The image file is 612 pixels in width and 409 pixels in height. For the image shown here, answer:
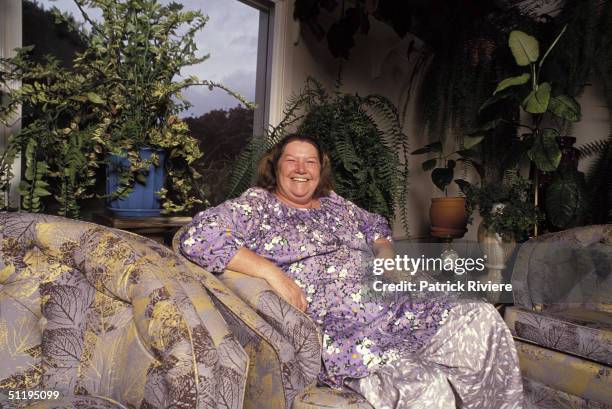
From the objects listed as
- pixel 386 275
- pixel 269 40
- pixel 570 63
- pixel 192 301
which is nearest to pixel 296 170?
pixel 386 275

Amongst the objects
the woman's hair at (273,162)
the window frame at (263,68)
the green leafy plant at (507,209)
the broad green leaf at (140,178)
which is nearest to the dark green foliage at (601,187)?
the green leafy plant at (507,209)

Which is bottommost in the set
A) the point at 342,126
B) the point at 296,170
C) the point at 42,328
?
the point at 42,328

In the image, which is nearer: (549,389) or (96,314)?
(96,314)

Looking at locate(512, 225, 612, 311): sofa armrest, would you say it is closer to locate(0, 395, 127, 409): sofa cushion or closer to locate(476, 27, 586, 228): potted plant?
locate(476, 27, 586, 228): potted plant

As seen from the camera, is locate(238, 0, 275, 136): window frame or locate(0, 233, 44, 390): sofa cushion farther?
locate(238, 0, 275, 136): window frame

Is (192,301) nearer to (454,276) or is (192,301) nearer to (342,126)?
(342,126)

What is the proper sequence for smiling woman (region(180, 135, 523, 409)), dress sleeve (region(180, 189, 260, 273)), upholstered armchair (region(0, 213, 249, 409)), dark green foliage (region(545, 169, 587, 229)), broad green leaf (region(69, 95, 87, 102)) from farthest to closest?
dark green foliage (region(545, 169, 587, 229)), broad green leaf (region(69, 95, 87, 102)), dress sleeve (region(180, 189, 260, 273)), smiling woman (region(180, 135, 523, 409)), upholstered armchair (region(0, 213, 249, 409))

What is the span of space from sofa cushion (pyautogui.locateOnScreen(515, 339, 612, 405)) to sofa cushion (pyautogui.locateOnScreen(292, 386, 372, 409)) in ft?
3.21

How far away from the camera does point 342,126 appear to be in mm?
2141

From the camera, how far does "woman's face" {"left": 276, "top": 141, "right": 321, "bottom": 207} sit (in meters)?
1.72

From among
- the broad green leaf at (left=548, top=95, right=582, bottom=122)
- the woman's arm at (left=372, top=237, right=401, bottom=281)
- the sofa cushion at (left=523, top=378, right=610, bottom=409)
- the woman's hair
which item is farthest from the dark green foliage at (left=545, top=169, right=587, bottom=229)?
the woman's hair

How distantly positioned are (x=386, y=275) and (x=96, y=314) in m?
1.00

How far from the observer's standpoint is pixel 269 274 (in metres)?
1.34

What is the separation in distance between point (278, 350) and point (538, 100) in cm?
202
